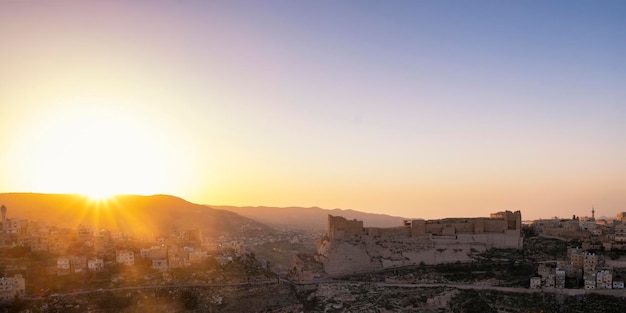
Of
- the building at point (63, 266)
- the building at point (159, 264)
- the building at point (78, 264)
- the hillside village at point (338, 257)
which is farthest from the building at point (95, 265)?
the building at point (159, 264)

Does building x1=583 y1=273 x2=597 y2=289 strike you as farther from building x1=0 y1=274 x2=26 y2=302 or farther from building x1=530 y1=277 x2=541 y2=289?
building x1=0 y1=274 x2=26 y2=302

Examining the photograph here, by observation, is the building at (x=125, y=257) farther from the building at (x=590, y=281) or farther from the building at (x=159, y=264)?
the building at (x=590, y=281)

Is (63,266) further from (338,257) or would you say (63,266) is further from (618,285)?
(618,285)

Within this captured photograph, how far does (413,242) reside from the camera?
69.6 meters

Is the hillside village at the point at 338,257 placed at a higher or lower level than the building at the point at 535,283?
higher

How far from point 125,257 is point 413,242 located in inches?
1321

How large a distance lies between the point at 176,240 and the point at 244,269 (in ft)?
45.3

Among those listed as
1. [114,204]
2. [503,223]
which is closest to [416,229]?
[503,223]

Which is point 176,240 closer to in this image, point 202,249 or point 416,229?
point 202,249

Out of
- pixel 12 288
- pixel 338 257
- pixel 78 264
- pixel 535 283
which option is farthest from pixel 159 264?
pixel 535 283

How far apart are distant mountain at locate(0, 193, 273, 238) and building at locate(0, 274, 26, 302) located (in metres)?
62.4

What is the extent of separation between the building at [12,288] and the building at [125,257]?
11.3m

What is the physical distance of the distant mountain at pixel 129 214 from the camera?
12875cm

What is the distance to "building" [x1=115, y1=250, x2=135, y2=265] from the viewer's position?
6475 centimetres
